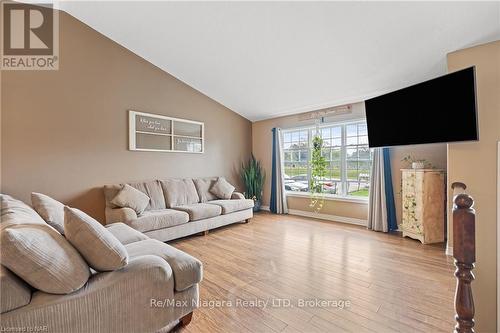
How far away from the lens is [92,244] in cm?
135

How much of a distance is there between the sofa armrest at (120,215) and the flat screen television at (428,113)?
3.66 meters

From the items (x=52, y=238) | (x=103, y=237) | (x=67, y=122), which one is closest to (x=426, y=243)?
(x=103, y=237)

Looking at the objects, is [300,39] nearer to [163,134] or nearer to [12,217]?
[163,134]

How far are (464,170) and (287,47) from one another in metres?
2.72

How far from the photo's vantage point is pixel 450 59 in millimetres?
2766

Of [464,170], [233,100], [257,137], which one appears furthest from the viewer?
[257,137]

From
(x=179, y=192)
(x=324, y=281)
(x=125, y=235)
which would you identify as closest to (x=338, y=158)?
(x=324, y=281)

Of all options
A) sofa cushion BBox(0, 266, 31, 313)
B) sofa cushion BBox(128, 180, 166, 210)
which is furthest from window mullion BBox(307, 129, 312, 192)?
sofa cushion BBox(0, 266, 31, 313)

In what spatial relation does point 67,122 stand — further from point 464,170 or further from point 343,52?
point 464,170

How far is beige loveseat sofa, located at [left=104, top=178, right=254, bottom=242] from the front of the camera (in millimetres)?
3189

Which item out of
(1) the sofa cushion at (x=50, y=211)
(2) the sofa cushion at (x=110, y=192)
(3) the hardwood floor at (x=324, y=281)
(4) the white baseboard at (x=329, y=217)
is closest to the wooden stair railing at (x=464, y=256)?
(3) the hardwood floor at (x=324, y=281)

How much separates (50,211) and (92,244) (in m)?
1.08

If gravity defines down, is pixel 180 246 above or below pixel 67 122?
below

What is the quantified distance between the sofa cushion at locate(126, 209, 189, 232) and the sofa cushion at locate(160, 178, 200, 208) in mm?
502
